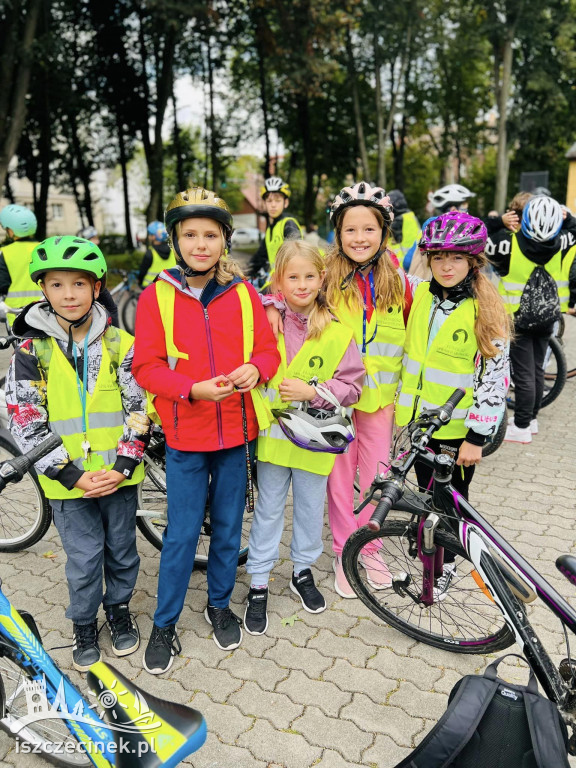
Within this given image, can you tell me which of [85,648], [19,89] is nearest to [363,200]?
[85,648]

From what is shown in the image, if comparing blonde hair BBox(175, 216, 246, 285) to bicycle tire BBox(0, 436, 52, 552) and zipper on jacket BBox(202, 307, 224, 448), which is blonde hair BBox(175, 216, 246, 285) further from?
bicycle tire BBox(0, 436, 52, 552)

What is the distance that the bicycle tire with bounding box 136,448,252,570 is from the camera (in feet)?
12.1

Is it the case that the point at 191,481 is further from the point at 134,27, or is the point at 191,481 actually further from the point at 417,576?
the point at 134,27

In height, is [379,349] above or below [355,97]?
below

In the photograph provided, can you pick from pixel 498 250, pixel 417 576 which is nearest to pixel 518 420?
pixel 498 250

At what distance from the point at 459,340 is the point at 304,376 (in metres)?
0.77

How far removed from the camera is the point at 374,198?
121 inches

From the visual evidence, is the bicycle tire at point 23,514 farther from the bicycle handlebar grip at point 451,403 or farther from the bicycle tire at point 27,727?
the bicycle handlebar grip at point 451,403

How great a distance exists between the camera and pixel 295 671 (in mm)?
2922

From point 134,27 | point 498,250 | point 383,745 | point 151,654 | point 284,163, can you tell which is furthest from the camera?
point 284,163

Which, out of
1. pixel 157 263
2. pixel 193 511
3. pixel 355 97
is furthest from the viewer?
pixel 355 97

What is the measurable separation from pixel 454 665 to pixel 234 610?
1179mm

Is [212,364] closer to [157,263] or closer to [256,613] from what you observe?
[256,613]

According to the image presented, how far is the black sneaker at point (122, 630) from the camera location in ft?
9.91
